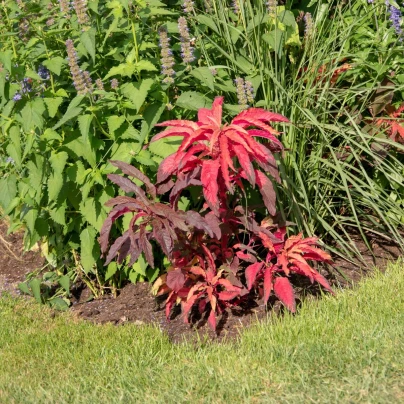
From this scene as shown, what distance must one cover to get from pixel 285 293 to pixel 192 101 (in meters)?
1.22

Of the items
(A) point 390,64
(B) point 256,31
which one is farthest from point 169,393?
(A) point 390,64

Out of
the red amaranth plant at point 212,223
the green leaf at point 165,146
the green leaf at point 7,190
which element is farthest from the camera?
the green leaf at point 7,190

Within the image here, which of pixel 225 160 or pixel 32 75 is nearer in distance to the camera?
pixel 225 160

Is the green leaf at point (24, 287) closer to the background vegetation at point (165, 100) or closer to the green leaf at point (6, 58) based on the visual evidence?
the background vegetation at point (165, 100)

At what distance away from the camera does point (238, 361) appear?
12.9ft

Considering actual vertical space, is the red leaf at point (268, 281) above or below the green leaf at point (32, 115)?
below

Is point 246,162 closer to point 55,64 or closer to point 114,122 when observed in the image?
point 114,122

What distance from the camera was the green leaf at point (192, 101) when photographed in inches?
184

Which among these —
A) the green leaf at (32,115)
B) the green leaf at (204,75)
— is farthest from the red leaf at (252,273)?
the green leaf at (32,115)

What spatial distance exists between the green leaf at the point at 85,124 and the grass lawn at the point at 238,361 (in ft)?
3.63

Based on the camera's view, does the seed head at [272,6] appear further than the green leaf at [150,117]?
Yes

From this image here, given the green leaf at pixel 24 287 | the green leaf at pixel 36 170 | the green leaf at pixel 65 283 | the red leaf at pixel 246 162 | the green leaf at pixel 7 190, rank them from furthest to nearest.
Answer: the green leaf at pixel 24 287
the green leaf at pixel 65 283
the green leaf at pixel 7 190
the green leaf at pixel 36 170
the red leaf at pixel 246 162

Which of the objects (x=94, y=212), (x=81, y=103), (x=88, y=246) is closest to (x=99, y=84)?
(x=81, y=103)

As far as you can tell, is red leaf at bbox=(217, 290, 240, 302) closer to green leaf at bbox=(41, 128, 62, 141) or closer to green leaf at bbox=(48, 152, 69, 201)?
green leaf at bbox=(48, 152, 69, 201)
